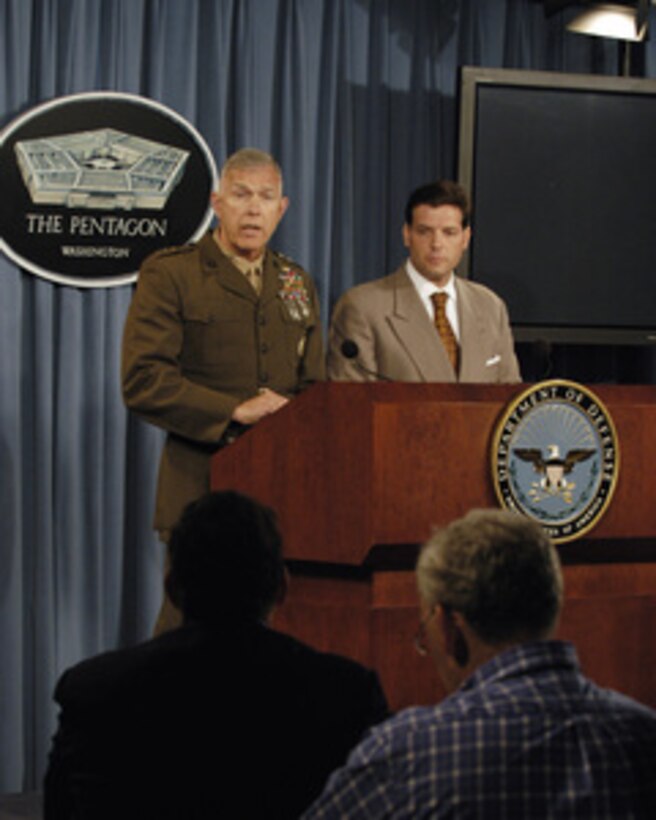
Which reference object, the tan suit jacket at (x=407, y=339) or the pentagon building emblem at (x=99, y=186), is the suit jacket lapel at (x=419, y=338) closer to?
the tan suit jacket at (x=407, y=339)

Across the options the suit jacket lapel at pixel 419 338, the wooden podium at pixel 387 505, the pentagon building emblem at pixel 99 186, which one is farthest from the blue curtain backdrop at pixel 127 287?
the wooden podium at pixel 387 505

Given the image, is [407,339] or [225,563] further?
[407,339]

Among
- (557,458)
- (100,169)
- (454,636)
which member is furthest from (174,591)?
(100,169)

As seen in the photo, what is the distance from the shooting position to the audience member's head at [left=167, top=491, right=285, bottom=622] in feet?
6.35

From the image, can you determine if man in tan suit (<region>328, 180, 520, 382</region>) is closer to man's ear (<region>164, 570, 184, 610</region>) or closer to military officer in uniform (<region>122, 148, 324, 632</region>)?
military officer in uniform (<region>122, 148, 324, 632</region>)

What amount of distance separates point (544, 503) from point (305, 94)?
2.46 meters

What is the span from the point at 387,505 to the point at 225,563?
1.10 m

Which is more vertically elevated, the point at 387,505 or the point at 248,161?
the point at 248,161

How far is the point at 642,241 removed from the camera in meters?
5.46

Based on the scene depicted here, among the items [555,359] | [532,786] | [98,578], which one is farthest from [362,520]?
[555,359]

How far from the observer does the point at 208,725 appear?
1.86 m

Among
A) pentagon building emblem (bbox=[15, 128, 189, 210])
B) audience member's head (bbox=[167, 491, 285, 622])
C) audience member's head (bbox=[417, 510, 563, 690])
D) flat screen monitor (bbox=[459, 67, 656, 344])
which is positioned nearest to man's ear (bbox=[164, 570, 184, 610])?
audience member's head (bbox=[167, 491, 285, 622])

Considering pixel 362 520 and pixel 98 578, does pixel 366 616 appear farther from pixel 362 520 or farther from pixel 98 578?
pixel 98 578

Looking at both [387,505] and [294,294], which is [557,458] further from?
[294,294]
